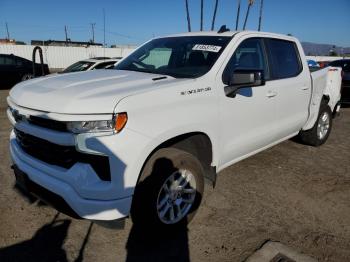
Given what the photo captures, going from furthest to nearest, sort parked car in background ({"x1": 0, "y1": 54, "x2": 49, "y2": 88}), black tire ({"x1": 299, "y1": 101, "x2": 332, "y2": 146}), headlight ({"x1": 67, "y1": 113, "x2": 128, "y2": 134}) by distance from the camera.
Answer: parked car in background ({"x1": 0, "y1": 54, "x2": 49, "y2": 88})
black tire ({"x1": 299, "y1": 101, "x2": 332, "y2": 146})
headlight ({"x1": 67, "y1": 113, "x2": 128, "y2": 134})

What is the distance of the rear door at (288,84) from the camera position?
4.20 m

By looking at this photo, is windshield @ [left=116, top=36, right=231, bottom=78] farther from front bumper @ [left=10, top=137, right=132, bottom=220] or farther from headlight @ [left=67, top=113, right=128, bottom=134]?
front bumper @ [left=10, top=137, right=132, bottom=220]

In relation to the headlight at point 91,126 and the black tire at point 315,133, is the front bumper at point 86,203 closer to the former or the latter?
the headlight at point 91,126

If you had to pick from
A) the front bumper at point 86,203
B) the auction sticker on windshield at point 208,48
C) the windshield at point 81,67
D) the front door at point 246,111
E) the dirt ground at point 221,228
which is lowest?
the windshield at point 81,67

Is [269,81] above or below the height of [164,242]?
above

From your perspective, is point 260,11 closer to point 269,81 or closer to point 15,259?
point 269,81

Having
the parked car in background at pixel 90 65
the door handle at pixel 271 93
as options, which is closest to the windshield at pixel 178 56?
the door handle at pixel 271 93

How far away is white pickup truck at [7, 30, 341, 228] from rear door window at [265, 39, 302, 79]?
3 centimetres

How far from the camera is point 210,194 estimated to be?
4008 mm

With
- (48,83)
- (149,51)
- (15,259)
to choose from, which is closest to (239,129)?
(149,51)

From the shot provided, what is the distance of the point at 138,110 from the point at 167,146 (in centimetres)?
63

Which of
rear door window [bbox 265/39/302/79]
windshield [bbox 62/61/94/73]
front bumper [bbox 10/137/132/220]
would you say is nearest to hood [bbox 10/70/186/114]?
front bumper [bbox 10/137/132/220]

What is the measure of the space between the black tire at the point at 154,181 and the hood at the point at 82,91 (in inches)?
23.4

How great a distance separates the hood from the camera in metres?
2.43
